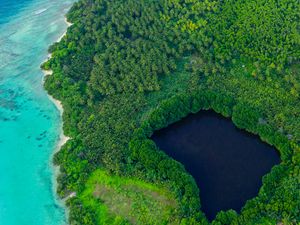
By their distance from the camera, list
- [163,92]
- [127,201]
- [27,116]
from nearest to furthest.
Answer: [127,201], [163,92], [27,116]

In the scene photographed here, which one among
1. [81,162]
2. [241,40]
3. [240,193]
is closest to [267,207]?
[240,193]

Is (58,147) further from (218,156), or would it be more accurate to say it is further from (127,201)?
(218,156)

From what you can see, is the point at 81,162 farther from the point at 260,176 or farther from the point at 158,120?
the point at 260,176

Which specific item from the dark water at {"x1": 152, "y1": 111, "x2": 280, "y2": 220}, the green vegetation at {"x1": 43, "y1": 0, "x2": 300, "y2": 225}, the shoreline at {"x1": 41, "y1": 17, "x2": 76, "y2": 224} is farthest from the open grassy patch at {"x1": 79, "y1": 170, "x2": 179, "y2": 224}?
the dark water at {"x1": 152, "y1": 111, "x2": 280, "y2": 220}

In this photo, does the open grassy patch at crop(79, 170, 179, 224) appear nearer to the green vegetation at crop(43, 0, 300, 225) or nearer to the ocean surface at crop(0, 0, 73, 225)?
the green vegetation at crop(43, 0, 300, 225)

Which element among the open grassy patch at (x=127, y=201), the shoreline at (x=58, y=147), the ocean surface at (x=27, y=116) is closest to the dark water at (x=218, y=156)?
the open grassy patch at (x=127, y=201)

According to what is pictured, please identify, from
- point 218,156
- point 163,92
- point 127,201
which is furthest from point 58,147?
point 218,156
